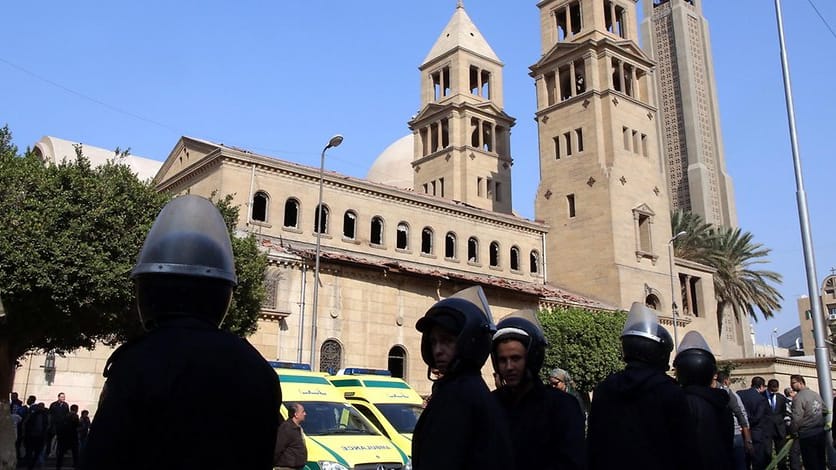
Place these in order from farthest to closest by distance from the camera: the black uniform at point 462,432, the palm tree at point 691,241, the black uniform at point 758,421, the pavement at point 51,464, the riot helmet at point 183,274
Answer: the palm tree at point 691,241, the pavement at point 51,464, the black uniform at point 758,421, the black uniform at point 462,432, the riot helmet at point 183,274

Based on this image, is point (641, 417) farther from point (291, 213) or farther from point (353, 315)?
point (291, 213)

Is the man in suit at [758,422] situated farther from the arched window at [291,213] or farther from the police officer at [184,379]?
the arched window at [291,213]

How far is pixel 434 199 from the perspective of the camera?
136 feet

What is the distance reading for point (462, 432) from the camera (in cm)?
281

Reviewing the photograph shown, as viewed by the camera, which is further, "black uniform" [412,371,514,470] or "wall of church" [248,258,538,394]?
"wall of church" [248,258,538,394]

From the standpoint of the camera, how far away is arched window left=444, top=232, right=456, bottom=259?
41812 millimetres

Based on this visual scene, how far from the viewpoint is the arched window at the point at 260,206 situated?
34375 mm

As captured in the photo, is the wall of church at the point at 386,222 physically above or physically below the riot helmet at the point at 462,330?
→ above

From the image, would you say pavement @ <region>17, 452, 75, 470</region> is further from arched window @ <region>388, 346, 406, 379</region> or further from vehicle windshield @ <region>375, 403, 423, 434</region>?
arched window @ <region>388, 346, 406, 379</region>

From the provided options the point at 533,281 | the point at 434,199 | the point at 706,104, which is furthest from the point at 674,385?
the point at 706,104

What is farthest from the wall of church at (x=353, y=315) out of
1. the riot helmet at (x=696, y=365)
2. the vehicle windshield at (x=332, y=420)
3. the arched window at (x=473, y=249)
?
the riot helmet at (x=696, y=365)

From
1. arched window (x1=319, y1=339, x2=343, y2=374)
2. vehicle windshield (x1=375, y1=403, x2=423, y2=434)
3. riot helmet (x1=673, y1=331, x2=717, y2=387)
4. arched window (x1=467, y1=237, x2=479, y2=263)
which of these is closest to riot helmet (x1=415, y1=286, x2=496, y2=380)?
riot helmet (x1=673, y1=331, x2=717, y2=387)

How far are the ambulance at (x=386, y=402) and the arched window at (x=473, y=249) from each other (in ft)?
92.5

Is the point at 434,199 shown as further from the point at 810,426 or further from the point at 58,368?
the point at 810,426
